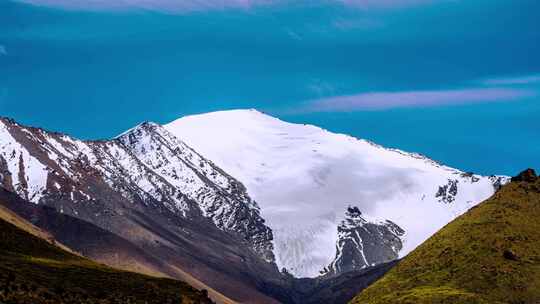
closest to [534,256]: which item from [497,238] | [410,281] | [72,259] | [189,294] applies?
[497,238]

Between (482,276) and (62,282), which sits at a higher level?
(482,276)

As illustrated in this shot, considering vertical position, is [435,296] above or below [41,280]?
above

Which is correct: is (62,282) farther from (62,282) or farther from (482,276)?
(482,276)

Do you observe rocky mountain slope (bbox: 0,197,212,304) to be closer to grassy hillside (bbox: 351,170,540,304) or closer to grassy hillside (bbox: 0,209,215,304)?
grassy hillside (bbox: 0,209,215,304)

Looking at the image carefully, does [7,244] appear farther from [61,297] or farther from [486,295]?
[486,295]

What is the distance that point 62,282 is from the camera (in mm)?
139875

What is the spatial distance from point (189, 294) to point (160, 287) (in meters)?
4.25

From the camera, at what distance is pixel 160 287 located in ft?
520

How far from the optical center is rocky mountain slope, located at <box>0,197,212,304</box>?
125688 mm

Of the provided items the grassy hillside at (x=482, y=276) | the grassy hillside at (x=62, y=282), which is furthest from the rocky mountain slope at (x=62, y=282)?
the grassy hillside at (x=482, y=276)

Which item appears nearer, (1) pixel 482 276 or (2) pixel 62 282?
(2) pixel 62 282

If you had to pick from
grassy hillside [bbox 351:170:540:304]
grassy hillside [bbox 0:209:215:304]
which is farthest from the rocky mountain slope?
grassy hillside [bbox 351:170:540:304]

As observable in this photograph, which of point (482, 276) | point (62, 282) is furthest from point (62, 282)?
point (482, 276)

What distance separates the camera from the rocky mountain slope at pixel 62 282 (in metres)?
126
